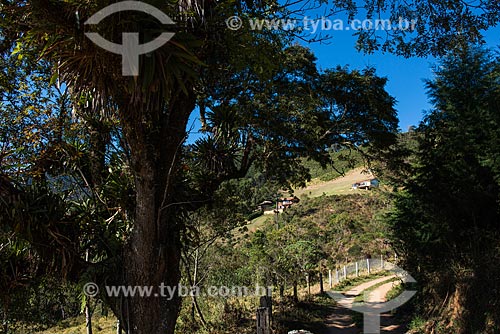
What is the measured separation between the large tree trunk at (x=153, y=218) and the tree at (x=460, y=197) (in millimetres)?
5541

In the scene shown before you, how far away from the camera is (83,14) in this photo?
10.4ft

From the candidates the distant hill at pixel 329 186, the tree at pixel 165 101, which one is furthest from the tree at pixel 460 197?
the distant hill at pixel 329 186

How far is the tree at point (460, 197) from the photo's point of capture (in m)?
7.04

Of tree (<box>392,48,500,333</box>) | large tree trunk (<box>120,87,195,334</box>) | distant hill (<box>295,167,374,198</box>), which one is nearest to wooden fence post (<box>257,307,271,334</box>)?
large tree trunk (<box>120,87,195,334</box>)

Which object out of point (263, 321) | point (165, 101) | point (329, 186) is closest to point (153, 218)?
point (165, 101)

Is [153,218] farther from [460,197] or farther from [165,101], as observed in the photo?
[460,197]

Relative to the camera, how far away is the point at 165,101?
13.8ft

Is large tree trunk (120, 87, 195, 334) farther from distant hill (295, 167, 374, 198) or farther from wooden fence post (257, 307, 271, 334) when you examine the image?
distant hill (295, 167, 374, 198)

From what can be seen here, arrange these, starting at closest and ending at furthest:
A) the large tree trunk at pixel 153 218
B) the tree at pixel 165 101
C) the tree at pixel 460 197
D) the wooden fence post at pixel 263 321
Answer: the tree at pixel 165 101
the large tree trunk at pixel 153 218
the wooden fence post at pixel 263 321
the tree at pixel 460 197

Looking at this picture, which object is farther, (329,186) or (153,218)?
(329,186)

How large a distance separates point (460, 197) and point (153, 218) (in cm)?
716

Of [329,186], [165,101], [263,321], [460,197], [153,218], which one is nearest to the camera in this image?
[165,101]

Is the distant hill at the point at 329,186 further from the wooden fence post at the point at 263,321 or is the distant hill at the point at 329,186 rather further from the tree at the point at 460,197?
the wooden fence post at the point at 263,321

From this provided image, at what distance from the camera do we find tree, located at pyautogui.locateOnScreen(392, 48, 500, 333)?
704cm
